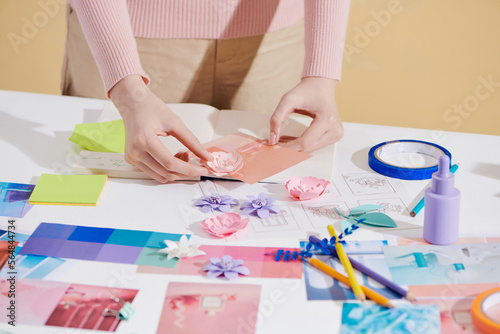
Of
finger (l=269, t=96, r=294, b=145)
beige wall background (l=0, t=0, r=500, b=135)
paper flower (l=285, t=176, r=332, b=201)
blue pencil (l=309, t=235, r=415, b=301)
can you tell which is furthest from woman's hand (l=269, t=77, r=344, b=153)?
beige wall background (l=0, t=0, r=500, b=135)

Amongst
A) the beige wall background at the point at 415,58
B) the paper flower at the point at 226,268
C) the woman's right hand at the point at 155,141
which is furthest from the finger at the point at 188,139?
the beige wall background at the point at 415,58

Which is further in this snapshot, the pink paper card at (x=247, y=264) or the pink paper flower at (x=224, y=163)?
the pink paper flower at (x=224, y=163)

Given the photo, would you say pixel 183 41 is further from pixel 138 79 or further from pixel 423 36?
pixel 423 36

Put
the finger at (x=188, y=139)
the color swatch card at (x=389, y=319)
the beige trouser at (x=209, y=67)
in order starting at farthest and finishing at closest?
the beige trouser at (x=209, y=67) < the finger at (x=188, y=139) < the color swatch card at (x=389, y=319)

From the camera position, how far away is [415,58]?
8.25 feet

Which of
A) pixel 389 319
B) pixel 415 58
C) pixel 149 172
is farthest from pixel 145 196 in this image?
pixel 415 58

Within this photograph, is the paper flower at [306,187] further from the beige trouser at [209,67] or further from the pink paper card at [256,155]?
the beige trouser at [209,67]

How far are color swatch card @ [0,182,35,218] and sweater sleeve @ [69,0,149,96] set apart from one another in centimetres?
25

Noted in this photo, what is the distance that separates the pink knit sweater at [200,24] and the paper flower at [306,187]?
0.29 metres

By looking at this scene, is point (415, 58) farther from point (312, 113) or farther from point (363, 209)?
point (363, 209)

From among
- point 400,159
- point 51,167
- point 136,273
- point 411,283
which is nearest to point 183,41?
point 51,167

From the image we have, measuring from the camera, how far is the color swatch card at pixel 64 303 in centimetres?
69

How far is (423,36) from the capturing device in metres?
2.48

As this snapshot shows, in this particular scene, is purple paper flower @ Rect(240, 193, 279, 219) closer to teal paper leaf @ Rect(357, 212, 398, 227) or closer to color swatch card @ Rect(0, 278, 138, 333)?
teal paper leaf @ Rect(357, 212, 398, 227)
